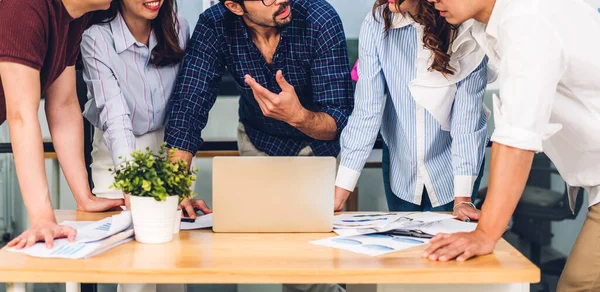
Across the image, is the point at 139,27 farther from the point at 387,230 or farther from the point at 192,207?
the point at 387,230

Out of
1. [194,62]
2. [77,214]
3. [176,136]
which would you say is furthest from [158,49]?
[77,214]

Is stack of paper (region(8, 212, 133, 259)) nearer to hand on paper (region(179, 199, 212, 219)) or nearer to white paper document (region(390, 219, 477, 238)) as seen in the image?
hand on paper (region(179, 199, 212, 219))

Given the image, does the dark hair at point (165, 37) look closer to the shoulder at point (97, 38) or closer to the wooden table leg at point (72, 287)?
the shoulder at point (97, 38)

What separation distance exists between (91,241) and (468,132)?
4.03 feet

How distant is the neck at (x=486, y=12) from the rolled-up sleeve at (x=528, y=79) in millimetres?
215

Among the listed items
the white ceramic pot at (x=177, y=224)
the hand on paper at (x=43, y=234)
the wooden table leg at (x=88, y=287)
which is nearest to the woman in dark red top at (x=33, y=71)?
the hand on paper at (x=43, y=234)

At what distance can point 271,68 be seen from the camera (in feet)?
8.67

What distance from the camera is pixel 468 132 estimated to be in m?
2.26

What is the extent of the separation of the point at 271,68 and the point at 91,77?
656 millimetres

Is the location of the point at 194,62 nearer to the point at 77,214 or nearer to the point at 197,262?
the point at 77,214

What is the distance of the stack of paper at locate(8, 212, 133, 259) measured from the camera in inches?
62.2

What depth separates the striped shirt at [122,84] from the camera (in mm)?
2381

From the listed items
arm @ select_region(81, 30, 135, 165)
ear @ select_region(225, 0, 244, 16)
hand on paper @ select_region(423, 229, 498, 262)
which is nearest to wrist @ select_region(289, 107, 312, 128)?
ear @ select_region(225, 0, 244, 16)

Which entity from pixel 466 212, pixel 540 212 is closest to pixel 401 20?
pixel 466 212
